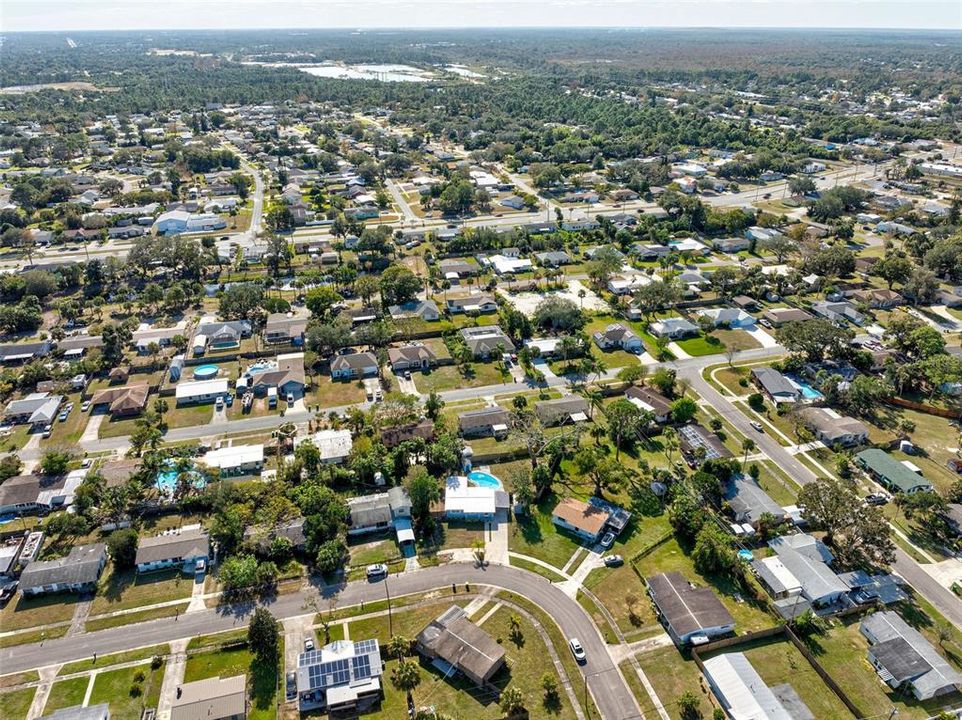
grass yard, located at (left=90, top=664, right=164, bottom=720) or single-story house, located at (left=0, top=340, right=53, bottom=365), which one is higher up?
grass yard, located at (left=90, top=664, right=164, bottom=720)

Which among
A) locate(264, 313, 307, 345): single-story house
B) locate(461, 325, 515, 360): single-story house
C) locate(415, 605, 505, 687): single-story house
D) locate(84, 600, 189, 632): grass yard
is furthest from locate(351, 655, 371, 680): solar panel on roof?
locate(264, 313, 307, 345): single-story house

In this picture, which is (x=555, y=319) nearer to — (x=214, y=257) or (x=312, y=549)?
(x=312, y=549)

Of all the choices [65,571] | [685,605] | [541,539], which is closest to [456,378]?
[541,539]

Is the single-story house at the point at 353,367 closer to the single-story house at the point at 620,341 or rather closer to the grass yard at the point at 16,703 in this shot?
the single-story house at the point at 620,341

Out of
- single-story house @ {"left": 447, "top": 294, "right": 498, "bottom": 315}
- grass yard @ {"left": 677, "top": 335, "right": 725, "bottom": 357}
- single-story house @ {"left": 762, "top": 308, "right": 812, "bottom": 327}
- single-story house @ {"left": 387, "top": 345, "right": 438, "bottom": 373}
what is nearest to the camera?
single-story house @ {"left": 387, "top": 345, "right": 438, "bottom": 373}

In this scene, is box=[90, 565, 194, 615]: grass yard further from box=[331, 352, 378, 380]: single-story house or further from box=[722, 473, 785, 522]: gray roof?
box=[722, 473, 785, 522]: gray roof

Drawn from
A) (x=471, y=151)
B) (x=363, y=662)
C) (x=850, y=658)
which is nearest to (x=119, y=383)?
(x=363, y=662)
